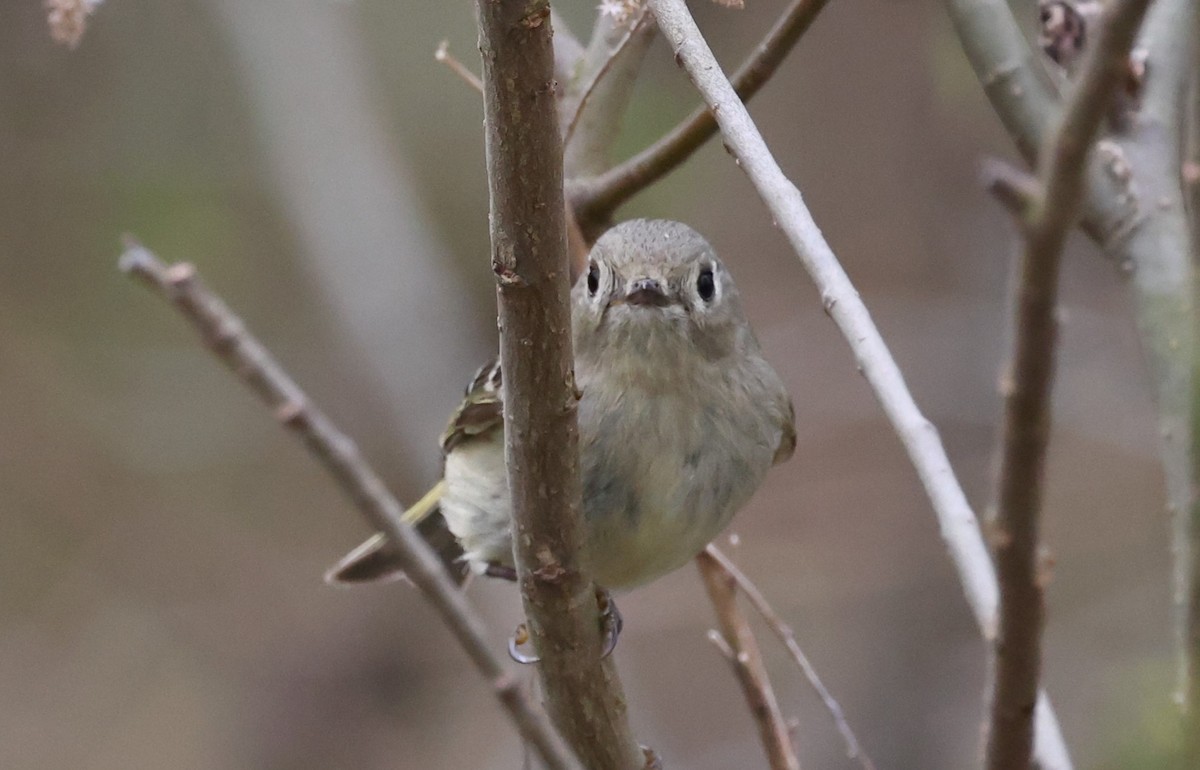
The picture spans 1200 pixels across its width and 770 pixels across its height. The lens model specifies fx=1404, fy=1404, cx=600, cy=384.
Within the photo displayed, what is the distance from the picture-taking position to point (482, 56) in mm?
1586

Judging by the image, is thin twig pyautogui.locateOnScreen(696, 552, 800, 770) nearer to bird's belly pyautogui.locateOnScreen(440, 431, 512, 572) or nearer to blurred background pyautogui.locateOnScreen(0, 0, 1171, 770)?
bird's belly pyautogui.locateOnScreen(440, 431, 512, 572)

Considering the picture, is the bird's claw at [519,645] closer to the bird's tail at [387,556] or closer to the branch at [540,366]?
the branch at [540,366]

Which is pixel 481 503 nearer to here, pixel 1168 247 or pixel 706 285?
pixel 706 285

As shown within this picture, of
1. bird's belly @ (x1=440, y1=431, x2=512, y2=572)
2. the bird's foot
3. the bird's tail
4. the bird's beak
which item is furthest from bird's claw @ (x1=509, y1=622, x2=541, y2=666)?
the bird's tail

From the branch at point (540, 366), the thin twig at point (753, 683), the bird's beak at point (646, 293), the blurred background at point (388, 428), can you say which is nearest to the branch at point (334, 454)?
the branch at point (540, 366)

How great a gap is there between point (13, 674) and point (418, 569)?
6.81 meters

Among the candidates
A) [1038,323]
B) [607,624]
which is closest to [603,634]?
[607,624]

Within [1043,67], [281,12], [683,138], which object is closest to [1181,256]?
[1043,67]

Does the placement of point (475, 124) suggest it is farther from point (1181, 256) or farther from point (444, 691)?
point (1181, 256)

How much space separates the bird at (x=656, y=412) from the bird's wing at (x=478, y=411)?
51 mm

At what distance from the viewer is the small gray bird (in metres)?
2.88

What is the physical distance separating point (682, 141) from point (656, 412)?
22.3 inches

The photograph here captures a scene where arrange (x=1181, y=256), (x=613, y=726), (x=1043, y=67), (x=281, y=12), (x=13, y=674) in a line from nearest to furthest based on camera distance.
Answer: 1. (x=1181, y=256)
2. (x=613, y=726)
3. (x=1043, y=67)
4. (x=281, y=12)
5. (x=13, y=674)

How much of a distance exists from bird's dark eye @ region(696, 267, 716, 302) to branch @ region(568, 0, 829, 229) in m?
0.23
